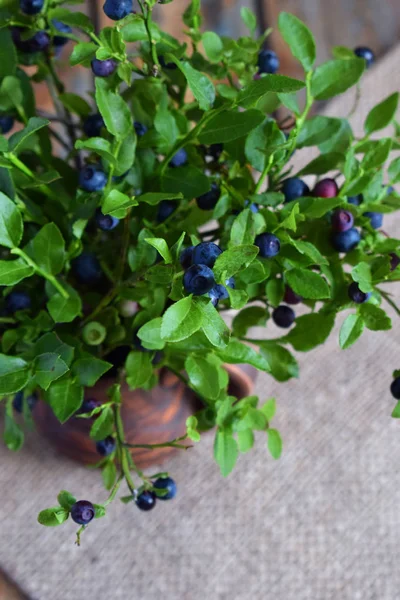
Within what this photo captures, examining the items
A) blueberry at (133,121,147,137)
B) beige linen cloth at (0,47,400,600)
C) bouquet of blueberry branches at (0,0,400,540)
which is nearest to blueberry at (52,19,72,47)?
bouquet of blueberry branches at (0,0,400,540)

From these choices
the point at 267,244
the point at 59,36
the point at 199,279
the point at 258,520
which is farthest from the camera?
the point at 258,520

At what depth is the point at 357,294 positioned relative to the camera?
480 mm

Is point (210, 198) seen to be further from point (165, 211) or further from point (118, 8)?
point (118, 8)

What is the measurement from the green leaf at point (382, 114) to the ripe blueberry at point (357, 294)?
148 mm

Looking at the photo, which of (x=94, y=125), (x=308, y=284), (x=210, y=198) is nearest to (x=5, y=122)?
(x=94, y=125)

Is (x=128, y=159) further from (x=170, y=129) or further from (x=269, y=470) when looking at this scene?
(x=269, y=470)

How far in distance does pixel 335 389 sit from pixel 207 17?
0.73 m

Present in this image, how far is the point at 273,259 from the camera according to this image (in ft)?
1.62

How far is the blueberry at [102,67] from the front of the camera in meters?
0.47

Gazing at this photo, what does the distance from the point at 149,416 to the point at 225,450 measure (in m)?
0.12

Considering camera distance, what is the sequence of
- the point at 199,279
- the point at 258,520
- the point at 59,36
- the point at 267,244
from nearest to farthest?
the point at 199,279 → the point at 267,244 → the point at 59,36 → the point at 258,520

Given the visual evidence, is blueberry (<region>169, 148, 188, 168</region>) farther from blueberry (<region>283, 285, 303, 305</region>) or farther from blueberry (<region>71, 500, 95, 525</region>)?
blueberry (<region>71, 500, 95, 525</region>)

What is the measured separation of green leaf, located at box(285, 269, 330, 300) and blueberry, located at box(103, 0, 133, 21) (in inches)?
7.9

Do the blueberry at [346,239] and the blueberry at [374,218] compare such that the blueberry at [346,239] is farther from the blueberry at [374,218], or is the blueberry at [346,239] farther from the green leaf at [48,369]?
the green leaf at [48,369]
